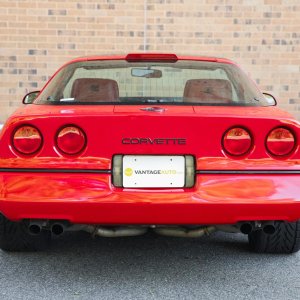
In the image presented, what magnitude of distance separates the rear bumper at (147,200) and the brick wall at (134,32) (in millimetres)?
5118

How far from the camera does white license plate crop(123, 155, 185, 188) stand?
2488mm

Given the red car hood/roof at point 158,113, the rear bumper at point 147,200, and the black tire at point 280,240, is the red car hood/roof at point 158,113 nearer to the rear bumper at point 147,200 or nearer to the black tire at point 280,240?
the rear bumper at point 147,200

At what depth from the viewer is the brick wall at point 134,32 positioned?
23.9 ft

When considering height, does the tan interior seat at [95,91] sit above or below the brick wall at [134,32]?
below

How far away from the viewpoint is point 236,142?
256 cm

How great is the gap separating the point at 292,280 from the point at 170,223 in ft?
2.92

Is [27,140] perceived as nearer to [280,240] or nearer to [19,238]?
[19,238]

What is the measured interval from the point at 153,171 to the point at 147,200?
5.8 inches

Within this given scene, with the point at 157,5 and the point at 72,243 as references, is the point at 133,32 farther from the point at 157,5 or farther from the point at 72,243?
the point at 72,243

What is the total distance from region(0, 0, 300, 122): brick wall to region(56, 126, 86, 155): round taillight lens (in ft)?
16.4

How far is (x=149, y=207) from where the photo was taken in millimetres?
2469

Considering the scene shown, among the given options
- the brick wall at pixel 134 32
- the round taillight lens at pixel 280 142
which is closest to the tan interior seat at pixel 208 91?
the round taillight lens at pixel 280 142

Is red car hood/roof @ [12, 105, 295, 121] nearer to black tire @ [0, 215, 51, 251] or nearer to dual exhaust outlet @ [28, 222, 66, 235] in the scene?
dual exhaust outlet @ [28, 222, 66, 235]

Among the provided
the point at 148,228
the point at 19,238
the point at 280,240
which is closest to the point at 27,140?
the point at 148,228
